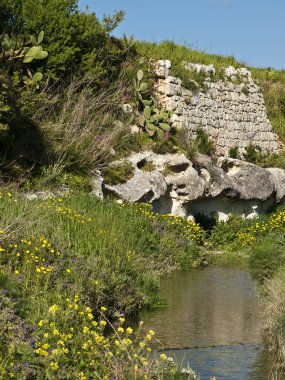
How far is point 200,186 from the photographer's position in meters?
20.0

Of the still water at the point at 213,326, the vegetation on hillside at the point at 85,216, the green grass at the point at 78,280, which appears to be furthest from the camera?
the still water at the point at 213,326

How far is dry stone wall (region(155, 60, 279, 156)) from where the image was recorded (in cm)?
2256

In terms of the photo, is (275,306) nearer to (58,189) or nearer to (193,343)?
(193,343)

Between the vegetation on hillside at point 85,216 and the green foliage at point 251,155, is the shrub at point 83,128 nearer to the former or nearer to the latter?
the vegetation on hillside at point 85,216

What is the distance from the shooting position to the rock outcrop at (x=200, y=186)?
18688mm

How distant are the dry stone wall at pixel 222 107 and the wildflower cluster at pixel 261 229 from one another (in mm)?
3483

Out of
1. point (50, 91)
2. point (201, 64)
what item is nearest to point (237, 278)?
point (50, 91)

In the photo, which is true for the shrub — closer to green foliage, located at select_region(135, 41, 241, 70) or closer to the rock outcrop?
the rock outcrop

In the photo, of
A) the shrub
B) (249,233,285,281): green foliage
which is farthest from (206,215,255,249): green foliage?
(249,233,285,281): green foliage

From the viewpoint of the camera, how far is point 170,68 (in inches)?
904

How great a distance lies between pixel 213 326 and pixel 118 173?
790 cm

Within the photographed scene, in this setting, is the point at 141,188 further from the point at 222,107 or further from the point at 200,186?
the point at 222,107

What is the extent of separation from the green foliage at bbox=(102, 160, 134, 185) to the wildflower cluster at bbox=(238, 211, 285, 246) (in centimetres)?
342

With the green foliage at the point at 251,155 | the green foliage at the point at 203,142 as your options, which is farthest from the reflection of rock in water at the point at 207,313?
the green foliage at the point at 251,155
